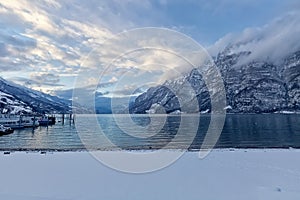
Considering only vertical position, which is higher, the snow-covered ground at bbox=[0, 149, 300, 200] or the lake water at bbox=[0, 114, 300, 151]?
the lake water at bbox=[0, 114, 300, 151]

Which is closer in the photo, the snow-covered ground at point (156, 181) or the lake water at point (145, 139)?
the snow-covered ground at point (156, 181)

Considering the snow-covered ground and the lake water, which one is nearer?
the snow-covered ground

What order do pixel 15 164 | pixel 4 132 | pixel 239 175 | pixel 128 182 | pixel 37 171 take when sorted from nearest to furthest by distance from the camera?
pixel 128 182 < pixel 239 175 < pixel 37 171 < pixel 15 164 < pixel 4 132

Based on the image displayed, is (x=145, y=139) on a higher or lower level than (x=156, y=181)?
higher

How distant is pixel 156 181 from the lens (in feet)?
44.5

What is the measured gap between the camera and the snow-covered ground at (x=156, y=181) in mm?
11016

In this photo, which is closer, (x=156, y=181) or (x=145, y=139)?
(x=156, y=181)

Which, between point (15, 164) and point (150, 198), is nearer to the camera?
point (150, 198)

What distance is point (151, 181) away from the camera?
1355 centimetres

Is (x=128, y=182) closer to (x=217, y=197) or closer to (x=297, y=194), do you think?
(x=217, y=197)

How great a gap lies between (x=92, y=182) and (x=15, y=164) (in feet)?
26.7

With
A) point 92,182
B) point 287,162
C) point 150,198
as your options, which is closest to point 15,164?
point 92,182

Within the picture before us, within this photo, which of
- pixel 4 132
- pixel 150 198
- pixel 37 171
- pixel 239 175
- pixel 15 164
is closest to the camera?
pixel 150 198

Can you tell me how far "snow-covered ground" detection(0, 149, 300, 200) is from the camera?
11.0 m
